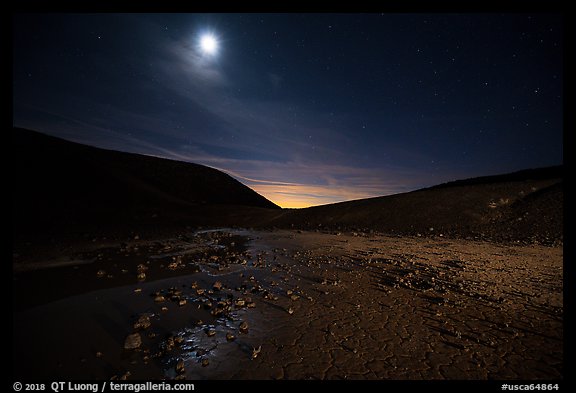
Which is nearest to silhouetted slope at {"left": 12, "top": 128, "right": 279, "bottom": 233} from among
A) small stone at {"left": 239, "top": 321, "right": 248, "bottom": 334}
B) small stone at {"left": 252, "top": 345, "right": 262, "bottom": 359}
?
small stone at {"left": 239, "top": 321, "right": 248, "bottom": 334}

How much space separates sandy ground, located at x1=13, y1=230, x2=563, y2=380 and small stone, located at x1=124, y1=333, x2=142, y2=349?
2cm

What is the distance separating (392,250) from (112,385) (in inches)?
520

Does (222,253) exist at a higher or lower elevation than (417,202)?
lower

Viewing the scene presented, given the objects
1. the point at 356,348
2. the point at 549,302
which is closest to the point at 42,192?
the point at 356,348

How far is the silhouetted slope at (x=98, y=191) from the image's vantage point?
833 inches

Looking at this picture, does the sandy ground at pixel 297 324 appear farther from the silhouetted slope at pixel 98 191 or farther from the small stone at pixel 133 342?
the silhouetted slope at pixel 98 191

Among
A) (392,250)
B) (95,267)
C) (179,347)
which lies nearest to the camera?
(179,347)

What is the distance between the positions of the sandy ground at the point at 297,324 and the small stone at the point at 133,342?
19 mm

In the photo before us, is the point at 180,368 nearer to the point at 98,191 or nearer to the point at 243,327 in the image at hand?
the point at 243,327

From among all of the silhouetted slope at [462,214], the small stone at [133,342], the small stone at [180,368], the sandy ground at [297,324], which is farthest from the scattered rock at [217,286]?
the silhouetted slope at [462,214]

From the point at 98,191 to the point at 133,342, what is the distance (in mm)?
37280

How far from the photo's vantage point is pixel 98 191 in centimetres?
3406

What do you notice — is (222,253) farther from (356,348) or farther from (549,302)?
(549,302)

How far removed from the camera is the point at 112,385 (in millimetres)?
3572
